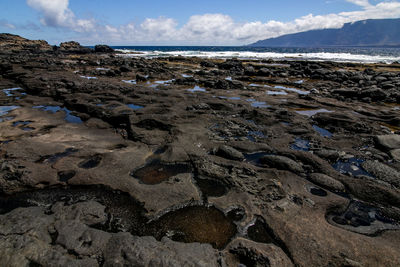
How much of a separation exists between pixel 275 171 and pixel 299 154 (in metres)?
1.69

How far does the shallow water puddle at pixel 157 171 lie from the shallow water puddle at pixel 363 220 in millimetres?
3905

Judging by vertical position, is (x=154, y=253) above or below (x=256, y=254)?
above

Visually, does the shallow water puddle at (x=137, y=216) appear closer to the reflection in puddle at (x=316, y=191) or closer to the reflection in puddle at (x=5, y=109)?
the reflection in puddle at (x=316, y=191)

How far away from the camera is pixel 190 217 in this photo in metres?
4.66

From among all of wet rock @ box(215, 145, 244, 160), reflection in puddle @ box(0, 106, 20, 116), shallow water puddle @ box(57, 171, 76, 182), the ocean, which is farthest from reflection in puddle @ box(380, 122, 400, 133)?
the ocean

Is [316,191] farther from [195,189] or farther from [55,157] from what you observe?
[55,157]

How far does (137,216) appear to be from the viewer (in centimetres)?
461

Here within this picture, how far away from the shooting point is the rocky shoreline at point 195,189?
3.66 metres

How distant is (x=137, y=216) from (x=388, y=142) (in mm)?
9558

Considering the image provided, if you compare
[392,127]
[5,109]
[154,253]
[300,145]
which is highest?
[5,109]

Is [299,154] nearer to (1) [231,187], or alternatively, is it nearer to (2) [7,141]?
(1) [231,187]

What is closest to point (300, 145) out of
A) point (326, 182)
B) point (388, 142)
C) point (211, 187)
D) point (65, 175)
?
point (326, 182)

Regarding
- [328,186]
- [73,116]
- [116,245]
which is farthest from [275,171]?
[73,116]

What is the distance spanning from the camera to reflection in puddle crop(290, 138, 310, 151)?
833cm
